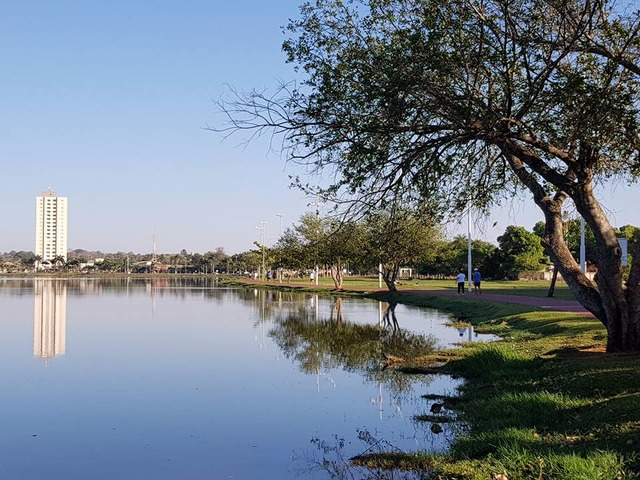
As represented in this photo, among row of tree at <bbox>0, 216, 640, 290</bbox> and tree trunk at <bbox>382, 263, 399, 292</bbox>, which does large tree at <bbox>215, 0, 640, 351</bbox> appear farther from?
tree trunk at <bbox>382, 263, 399, 292</bbox>

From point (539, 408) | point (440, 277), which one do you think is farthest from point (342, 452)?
point (440, 277)

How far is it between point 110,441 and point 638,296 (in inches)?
401

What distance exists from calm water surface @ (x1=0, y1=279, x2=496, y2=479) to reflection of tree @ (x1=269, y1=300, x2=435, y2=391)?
0.23 feet

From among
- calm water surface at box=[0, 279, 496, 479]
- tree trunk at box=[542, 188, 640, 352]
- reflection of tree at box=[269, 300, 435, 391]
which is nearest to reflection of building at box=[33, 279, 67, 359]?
calm water surface at box=[0, 279, 496, 479]

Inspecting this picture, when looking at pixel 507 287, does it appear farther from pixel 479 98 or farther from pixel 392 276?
Answer: pixel 479 98

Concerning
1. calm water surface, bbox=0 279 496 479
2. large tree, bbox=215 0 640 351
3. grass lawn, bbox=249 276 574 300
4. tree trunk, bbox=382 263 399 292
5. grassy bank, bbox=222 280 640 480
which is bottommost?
calm water surface, bbox=0 279 496 479

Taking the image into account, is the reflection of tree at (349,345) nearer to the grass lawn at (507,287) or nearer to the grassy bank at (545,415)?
the grassy bank at (545,415)

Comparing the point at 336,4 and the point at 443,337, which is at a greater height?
the point at 336,4

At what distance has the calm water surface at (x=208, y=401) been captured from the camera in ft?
32.7

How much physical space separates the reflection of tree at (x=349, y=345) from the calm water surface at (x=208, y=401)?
72mm

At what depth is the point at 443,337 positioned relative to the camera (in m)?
24.9

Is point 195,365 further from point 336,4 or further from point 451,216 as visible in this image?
point 336,4

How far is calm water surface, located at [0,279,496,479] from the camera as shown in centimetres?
Result: 995

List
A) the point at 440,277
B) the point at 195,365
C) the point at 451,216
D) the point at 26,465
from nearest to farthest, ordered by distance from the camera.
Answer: the point at 26,465 → the point at 451,216 → the point at 195,365 → the point at 440,277
